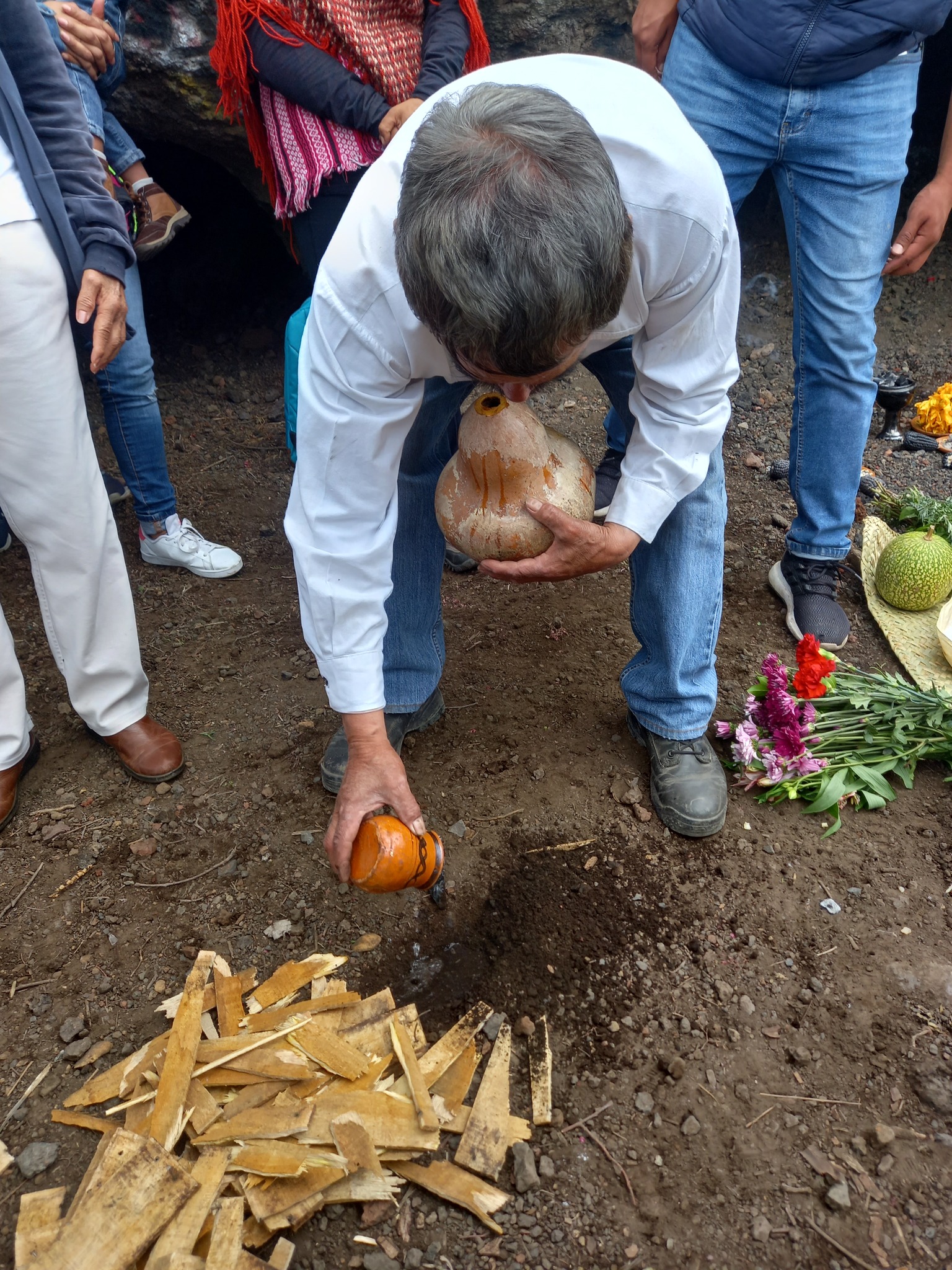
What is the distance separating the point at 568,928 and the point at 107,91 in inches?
139

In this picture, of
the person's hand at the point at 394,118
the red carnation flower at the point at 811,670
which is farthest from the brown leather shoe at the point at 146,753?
the person's hand at the point at 394,118

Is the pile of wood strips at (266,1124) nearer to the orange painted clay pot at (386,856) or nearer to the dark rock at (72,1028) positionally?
the dark rock at (72,1028)

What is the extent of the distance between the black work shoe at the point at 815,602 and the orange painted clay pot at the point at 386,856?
1.99 m

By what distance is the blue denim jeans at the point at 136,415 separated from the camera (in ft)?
11.3

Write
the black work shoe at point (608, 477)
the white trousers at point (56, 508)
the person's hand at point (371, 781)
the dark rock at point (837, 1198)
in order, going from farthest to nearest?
the black work shoe at point (608, 477) < the white trousers at point (56, 508) < the person's hand at point (371, 781) < the dark rock at point (837, 1198)

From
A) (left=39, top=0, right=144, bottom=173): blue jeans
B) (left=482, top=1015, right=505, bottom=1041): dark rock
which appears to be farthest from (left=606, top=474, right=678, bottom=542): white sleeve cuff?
(left=39, top=0, right=144, bottom=173): blue jeans

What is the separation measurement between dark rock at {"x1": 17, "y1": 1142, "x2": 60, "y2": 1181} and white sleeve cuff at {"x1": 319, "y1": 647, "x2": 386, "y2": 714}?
1.14 m

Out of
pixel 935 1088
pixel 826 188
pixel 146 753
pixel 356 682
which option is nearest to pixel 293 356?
pixel 146 753

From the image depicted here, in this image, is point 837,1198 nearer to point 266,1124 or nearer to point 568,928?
point 568,928

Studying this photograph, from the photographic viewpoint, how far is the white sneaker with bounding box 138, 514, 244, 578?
12.8 feet

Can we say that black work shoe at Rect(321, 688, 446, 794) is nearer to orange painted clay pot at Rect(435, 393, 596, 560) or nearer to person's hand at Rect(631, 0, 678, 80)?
orange painted clay pot at Rect(435, 393, 596, 560)

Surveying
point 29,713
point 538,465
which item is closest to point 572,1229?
point 538,465

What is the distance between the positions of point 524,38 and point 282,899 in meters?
4.65

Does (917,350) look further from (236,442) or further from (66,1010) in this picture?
(66,1010)
